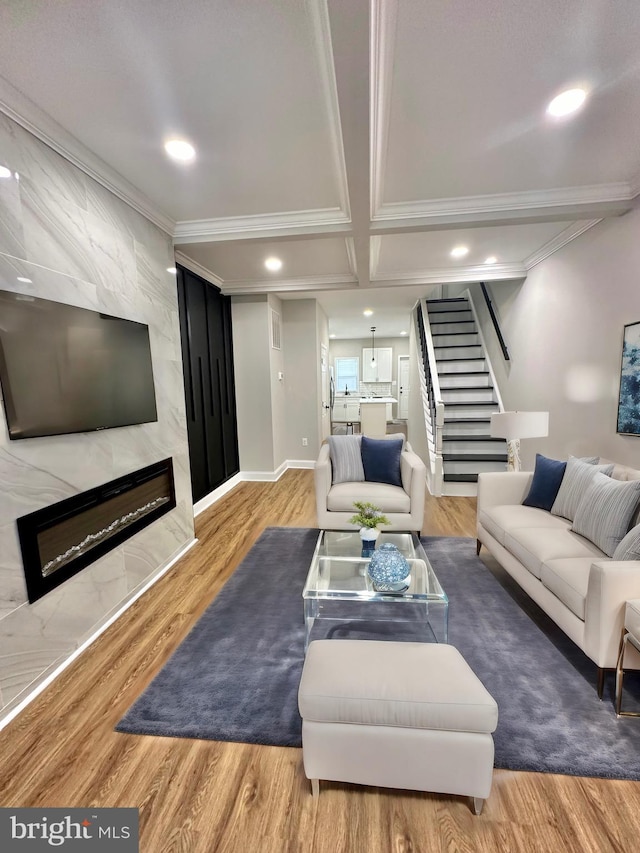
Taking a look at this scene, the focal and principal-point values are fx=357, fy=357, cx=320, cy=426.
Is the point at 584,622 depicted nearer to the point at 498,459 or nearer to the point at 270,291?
the point at 498,459

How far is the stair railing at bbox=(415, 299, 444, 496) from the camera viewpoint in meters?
4.32

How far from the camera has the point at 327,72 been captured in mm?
1528

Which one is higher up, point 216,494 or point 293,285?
point 293,285

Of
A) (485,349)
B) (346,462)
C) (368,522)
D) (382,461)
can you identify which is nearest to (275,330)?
(346,462)

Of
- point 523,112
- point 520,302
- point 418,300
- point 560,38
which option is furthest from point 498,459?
point 560,38

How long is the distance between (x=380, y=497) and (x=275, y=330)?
3.28 m

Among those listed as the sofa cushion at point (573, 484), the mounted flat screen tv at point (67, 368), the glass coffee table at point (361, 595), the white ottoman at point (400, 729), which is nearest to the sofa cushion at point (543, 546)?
the sofa cushion at point (573, 484)

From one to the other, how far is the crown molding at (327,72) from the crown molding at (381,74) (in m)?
0.17

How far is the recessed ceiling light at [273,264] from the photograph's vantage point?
379 cm

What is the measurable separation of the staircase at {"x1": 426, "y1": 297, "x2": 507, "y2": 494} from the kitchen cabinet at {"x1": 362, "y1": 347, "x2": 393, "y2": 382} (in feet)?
13.9

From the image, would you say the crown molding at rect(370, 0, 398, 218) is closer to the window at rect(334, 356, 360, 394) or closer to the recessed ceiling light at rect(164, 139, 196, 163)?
the recessed ceiling light at rect(164, 139, 196, 163)

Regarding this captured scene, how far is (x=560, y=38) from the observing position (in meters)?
1.40

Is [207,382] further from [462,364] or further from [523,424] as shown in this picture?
[462,364]

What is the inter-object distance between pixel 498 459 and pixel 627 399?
2.04 metres
